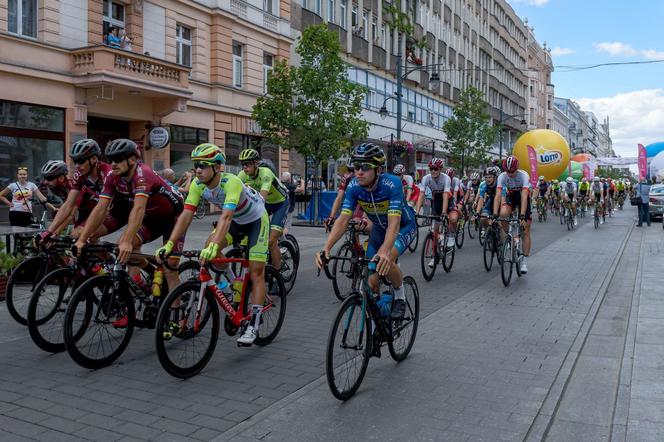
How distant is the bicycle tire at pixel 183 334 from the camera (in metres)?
4.72

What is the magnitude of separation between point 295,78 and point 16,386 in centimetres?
1869

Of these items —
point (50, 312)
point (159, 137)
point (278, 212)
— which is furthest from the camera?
point (159, 137)

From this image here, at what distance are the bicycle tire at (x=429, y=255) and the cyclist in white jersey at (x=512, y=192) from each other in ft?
3.65

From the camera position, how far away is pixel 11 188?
1350cm

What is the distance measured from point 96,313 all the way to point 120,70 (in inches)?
628

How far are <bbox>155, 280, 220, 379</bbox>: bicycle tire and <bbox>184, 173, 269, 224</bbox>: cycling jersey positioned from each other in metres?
0.70

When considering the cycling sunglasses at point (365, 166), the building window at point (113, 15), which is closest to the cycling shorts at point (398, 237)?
the cycling sunglasses at point (365, 166)

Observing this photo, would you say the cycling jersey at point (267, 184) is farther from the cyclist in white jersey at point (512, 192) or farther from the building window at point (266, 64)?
the building window at point (266, 64)

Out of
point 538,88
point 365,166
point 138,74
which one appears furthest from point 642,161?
point 538,88

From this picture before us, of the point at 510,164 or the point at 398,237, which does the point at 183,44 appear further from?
the point at 398,237

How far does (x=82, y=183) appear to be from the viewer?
6.38 m

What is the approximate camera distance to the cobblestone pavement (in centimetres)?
406

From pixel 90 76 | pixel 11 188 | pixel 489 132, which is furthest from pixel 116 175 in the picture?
pixel 489 132

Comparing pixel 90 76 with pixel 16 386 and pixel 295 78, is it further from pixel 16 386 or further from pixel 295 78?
pixel 16 386
